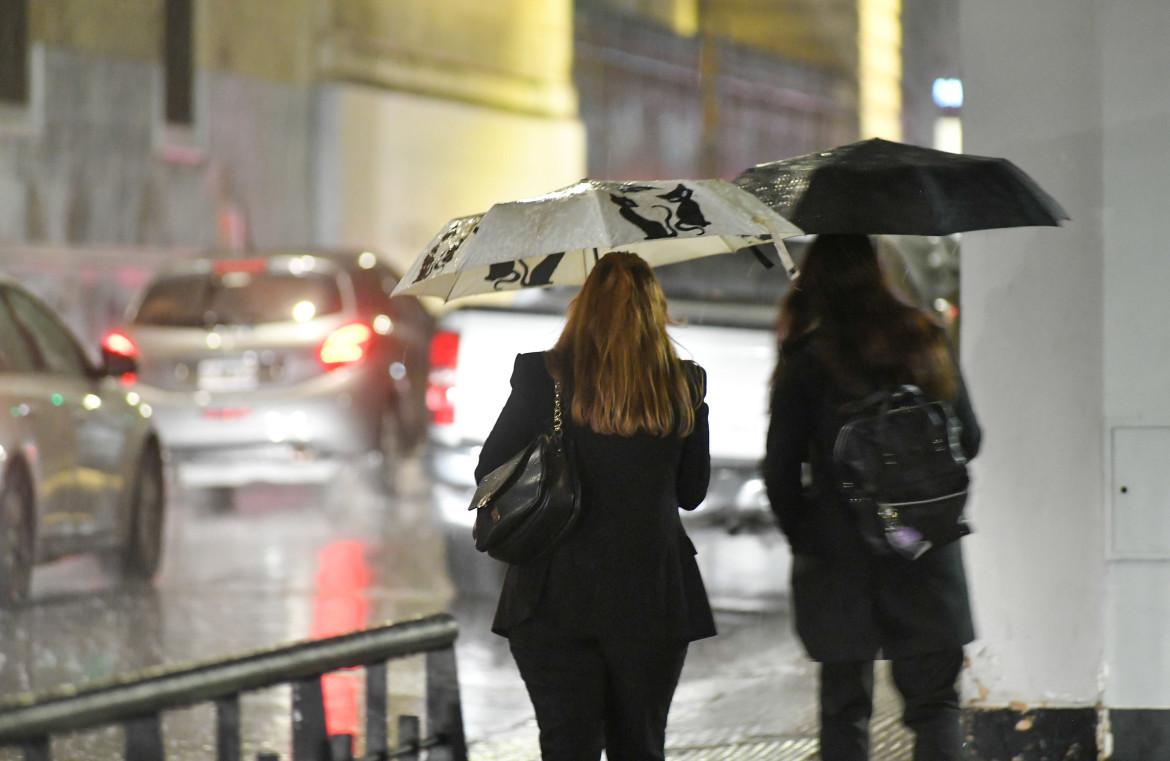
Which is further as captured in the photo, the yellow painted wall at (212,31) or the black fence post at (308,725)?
the yellow painted wall at (212,31)

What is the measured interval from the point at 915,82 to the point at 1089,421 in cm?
3092

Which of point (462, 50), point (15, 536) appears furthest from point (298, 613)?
point (462, 50)

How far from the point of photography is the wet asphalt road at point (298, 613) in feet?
21.2

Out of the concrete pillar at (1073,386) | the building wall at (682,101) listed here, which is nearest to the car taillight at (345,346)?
the concrete pillar at (1073,386)

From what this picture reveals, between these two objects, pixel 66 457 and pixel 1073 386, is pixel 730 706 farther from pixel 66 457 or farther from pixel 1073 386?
pixel 66 457

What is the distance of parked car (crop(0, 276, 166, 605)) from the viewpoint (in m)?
8.65

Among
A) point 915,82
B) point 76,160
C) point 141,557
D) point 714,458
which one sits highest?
point 915,82

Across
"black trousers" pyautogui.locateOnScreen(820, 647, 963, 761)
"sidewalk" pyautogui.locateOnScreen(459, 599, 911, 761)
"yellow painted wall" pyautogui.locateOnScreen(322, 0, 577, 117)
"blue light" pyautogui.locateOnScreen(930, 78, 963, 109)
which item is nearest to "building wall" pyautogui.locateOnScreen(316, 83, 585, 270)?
"yellow painted wall" pyautogui.locateOnScreen(322, 0, 577, 117)

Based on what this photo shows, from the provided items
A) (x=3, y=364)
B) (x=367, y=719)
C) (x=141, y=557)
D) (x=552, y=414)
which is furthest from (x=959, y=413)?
(x=141, y=557)

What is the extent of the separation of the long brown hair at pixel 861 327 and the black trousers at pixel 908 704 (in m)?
0.66

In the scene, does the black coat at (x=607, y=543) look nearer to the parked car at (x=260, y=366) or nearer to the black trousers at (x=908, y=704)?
the black trousers at (x=908, y=704)

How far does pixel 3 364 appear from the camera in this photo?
870cm

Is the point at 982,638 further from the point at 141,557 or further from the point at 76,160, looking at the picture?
the point at 76,160

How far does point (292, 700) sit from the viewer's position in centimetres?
302
